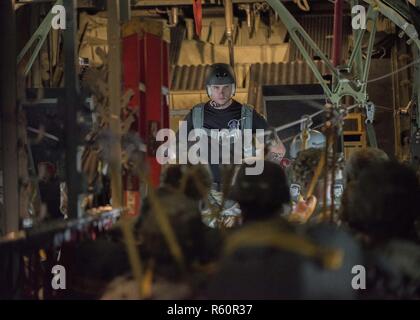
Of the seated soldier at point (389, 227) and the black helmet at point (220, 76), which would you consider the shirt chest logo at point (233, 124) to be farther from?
the seated soldier at point (389, 227)

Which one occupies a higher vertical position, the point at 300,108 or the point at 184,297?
the point at 300,108

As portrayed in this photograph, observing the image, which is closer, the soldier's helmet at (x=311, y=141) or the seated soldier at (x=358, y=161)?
the seated soldier at (x=358, y=161)

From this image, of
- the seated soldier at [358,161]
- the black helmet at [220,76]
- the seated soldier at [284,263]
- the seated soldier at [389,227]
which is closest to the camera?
the seated soldier at [284,263]

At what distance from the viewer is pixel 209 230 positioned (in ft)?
6.85

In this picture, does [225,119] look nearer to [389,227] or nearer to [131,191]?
[131,191]

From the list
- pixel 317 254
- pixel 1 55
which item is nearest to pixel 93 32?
pixel 1 55

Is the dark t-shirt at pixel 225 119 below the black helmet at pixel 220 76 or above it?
below

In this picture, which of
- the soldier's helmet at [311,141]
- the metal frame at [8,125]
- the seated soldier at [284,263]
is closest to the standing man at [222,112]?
the soldier's helmet at [311,141]

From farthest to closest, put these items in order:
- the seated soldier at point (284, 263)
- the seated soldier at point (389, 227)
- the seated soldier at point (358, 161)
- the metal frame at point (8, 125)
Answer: the seated soldier at point (358, 161) < the metal frame at point (8, 125) < the seated soldier at point (389, 227) < the seated soldier at point (284, 263)

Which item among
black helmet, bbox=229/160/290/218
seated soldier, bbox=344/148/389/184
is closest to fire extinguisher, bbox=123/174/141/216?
seated soldier, bbox=344/148/389/184

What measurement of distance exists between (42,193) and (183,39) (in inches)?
183

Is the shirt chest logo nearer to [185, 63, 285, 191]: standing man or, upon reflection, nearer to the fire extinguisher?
[185, 63, 285, 191]: standing man

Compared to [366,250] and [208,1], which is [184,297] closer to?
[366,250]
